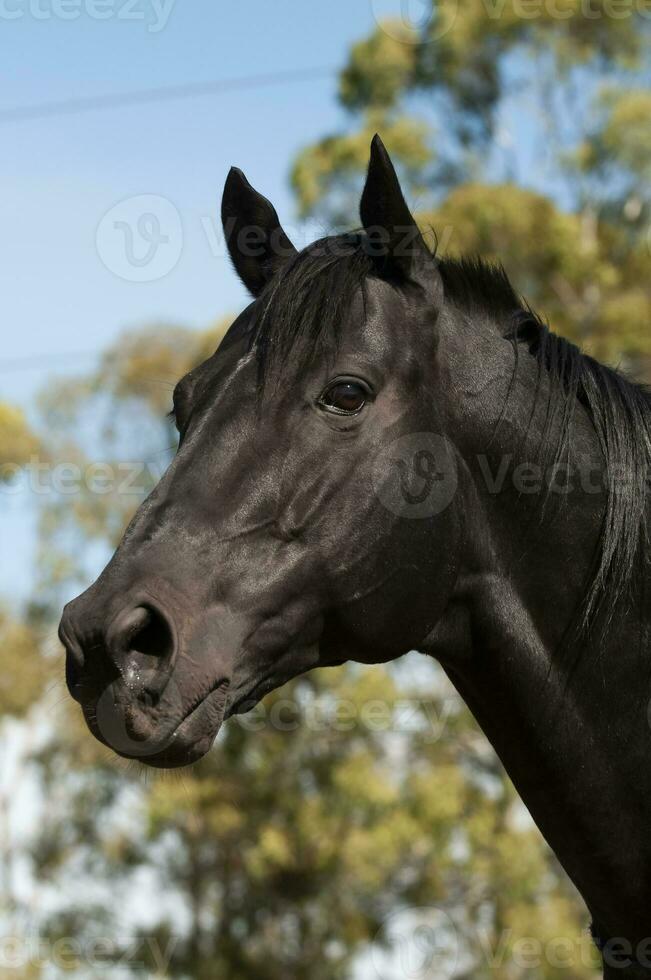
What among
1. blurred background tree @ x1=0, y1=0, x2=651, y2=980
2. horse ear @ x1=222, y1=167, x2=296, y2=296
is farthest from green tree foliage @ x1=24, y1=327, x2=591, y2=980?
horse ear @ x1=222, y1=167, x2=296, y2=296

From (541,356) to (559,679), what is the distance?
927mm

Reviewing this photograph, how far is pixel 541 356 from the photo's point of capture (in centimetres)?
348

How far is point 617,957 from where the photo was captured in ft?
10.5

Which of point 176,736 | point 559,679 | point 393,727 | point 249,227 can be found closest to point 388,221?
point 249,227

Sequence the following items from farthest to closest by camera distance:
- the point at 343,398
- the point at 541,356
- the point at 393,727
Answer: the point at 393,727 < the point at 541,356 < the point at 343,398

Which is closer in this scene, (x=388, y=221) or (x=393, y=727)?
(x=388, y=221)

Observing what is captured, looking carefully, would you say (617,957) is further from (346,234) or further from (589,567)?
(346,234)

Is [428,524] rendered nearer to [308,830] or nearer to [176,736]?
[176,736]

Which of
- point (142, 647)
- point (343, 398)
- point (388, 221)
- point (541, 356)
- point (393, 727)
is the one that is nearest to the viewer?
point (142, 647)

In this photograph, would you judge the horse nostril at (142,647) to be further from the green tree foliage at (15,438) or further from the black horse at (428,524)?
the green tree foliage at (15,438)

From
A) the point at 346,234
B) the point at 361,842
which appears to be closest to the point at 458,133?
the point at 361,842

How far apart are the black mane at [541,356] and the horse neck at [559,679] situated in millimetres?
59

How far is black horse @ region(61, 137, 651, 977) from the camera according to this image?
9.93ft

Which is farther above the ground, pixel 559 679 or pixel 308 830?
pixel 559 679
